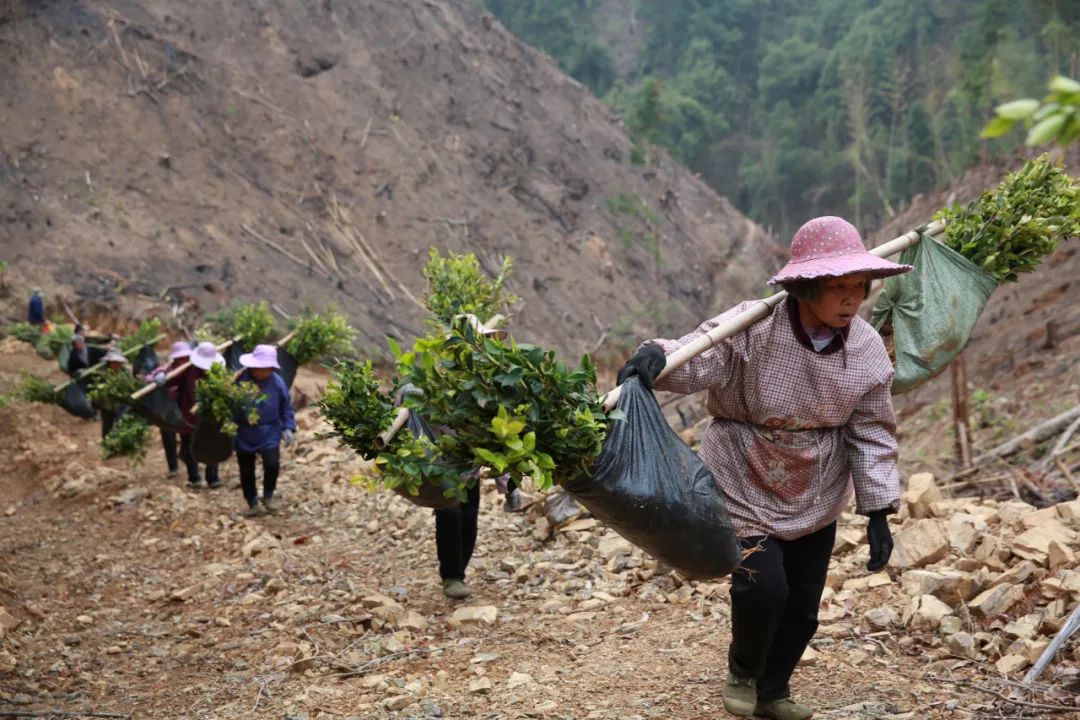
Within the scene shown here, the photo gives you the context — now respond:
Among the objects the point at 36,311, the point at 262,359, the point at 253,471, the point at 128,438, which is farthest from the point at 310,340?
the point at 36,311

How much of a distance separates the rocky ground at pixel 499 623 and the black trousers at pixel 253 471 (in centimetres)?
29

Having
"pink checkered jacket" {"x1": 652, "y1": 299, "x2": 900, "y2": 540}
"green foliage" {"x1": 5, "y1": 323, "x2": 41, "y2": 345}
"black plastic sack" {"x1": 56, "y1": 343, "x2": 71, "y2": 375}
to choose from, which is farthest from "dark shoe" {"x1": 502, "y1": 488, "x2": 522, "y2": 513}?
"green foliage" {"x1": 5, "y1": 323, "x2": 41, "y2": 345}

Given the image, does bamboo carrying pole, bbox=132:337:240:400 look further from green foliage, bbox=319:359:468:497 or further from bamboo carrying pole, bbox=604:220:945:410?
bamboo carrying pole, bbox=604:220:945:410

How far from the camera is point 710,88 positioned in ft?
171

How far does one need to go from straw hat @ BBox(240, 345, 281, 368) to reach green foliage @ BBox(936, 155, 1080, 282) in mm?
4657

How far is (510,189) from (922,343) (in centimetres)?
2268

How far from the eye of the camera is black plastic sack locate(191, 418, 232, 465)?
7.44m

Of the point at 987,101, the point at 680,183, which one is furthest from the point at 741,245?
the point at 987,101

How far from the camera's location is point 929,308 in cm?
359

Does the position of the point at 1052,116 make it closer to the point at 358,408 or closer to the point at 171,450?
the point at 358,408

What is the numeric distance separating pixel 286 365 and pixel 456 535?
3.08 m

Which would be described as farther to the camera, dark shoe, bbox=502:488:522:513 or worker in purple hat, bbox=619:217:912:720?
dark shoe, bbox=502:488:522:513

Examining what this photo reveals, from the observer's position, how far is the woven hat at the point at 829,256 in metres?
3.01

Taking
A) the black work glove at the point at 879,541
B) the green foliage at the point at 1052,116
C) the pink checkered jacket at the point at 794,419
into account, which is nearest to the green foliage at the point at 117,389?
the pink checkered jacket at the point at 794,419
